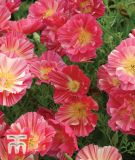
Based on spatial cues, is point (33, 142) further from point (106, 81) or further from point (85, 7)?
point (85, 7)

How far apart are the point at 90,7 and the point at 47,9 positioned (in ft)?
0.61

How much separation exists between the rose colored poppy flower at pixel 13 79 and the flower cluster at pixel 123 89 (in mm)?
231

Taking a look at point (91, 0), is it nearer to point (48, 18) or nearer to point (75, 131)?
point (48, 18)

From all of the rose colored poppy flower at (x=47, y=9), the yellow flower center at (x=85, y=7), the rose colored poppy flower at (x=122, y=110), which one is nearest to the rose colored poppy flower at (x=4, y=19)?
the rose colored poppy flower at (x=47, y=9)

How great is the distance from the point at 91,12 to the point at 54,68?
0.80 feet

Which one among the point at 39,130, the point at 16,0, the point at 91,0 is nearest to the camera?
the point at 39,130

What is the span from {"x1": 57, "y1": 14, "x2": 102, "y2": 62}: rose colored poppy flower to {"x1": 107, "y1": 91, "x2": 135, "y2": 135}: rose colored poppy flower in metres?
0.19

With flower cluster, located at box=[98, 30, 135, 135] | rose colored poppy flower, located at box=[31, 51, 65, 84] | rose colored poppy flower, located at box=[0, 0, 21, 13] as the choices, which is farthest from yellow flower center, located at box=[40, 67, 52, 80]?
rose colored poppy flower, located at box=[0, 0, 21, 13]

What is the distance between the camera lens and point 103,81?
153 cm

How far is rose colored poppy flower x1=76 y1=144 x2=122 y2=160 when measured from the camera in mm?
1458

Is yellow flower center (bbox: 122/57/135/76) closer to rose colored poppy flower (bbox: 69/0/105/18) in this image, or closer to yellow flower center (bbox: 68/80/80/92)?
yellow flower center (bbox: 68/80/80/92)

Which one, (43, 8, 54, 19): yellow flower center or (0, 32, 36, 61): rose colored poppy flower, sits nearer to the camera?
(0, 32, 36, 61): rose colored poppy flower

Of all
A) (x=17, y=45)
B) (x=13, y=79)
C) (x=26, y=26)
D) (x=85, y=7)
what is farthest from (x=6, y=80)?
(x=85, y=7)

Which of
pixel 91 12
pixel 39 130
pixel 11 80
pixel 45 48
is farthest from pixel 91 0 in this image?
pixel 39 130
